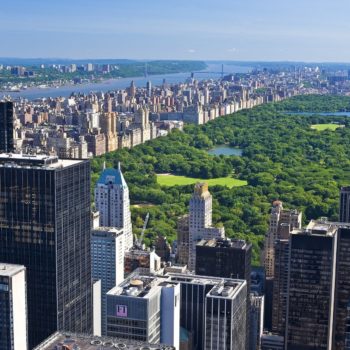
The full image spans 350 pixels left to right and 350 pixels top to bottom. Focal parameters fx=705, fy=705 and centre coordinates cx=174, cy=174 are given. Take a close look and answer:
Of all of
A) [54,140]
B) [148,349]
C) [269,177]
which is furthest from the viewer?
[54,140]

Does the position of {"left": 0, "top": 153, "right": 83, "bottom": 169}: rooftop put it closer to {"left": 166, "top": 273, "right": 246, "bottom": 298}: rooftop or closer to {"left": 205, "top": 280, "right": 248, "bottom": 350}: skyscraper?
{"left": 166, "top": 273, "right": 246, "bottom": 298}: rooftop

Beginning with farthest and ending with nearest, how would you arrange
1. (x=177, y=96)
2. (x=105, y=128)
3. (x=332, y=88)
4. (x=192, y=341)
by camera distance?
(x=332, y=88), (x=177, y=96), (x=105, y=128), (x=192, y=341)

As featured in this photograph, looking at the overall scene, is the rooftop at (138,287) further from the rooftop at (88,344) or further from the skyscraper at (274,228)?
the skyscraper at (274,228)

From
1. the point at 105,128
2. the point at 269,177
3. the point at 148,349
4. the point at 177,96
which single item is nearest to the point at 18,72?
the point at 177,96

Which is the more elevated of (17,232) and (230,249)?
(17,232)

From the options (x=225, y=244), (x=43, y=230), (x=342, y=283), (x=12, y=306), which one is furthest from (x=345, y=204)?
(x=12, y=306)

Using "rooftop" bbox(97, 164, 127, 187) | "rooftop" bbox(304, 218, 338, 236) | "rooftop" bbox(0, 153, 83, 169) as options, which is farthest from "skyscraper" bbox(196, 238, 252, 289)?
"rooftop" bbox(97, 164, 127, 187)

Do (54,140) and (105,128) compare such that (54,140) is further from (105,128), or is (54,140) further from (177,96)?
(177,96)
